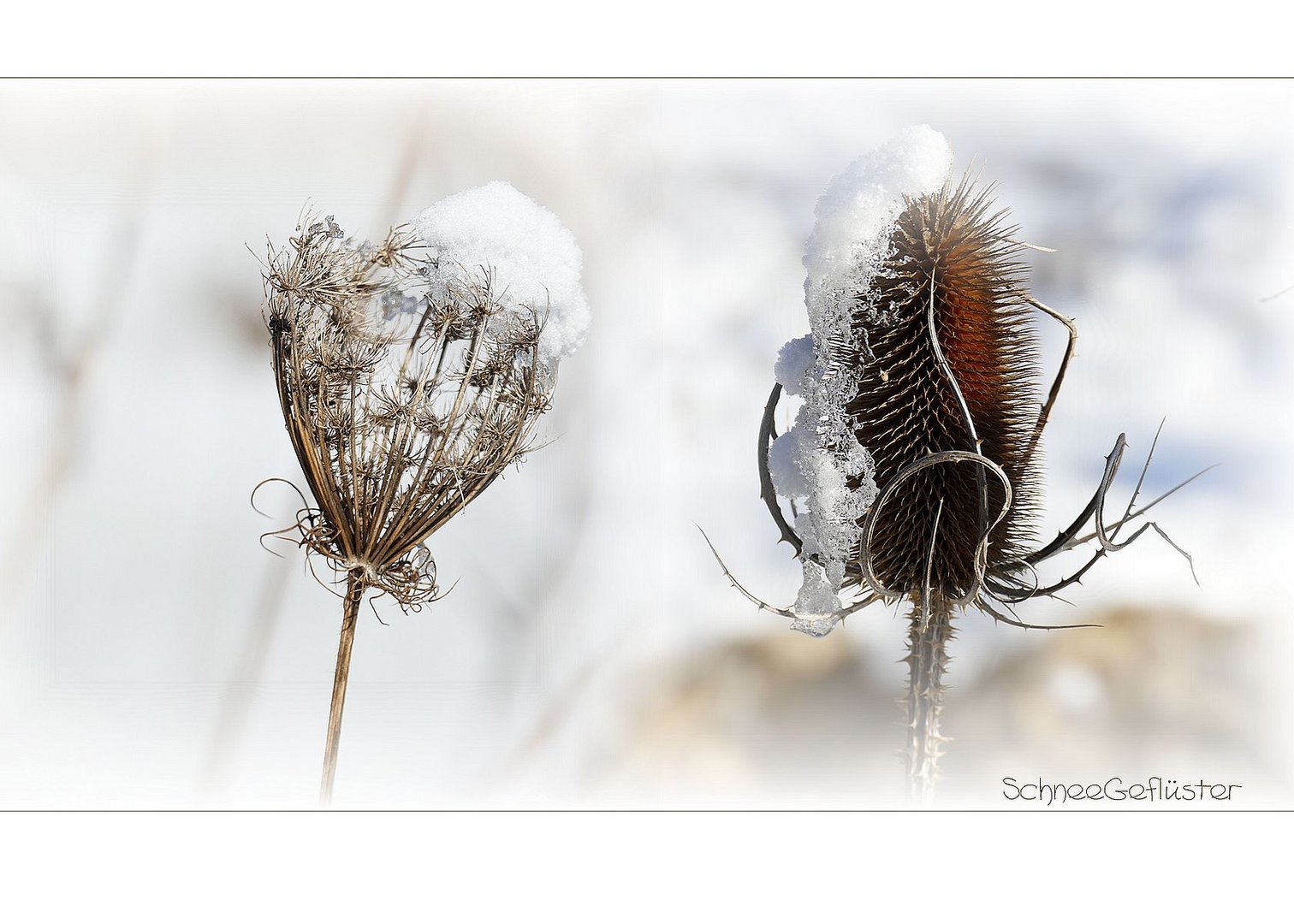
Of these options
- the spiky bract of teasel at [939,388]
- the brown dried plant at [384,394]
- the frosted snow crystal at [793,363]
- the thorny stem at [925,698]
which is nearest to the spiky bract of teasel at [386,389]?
the brown dried plant at [384,394]

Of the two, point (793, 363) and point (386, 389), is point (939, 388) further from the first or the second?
point (386, 389)

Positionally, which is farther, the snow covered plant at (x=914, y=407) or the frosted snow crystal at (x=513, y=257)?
the frosted snow crystal at (x=513, y=257)

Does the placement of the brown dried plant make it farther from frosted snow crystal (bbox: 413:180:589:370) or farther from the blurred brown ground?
the blurred brown ground

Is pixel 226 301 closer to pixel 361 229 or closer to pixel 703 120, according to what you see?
pixel 361 229

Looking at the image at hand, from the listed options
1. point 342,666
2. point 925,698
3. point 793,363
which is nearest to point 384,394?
point 342,666

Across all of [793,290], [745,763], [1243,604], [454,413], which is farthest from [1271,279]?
[454,413]

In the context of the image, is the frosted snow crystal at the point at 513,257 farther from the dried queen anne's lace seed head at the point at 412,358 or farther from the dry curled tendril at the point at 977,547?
the dry curled tendril at the point at 977,547

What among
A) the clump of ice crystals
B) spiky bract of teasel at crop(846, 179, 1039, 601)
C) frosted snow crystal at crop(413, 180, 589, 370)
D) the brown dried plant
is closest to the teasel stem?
the brown dried plant

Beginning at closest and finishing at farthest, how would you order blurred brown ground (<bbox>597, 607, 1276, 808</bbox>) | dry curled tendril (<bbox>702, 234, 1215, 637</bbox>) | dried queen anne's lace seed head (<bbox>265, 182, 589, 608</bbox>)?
dry curled tendril (<bbox>702, 234, 1215, 637</bbox>) → dried queen anne's lace seed head (<bbox>265, 182, 589, 608</bbox>) → blurred brown ground (<bbox>597, 607, 1276, 808</bbox>)
